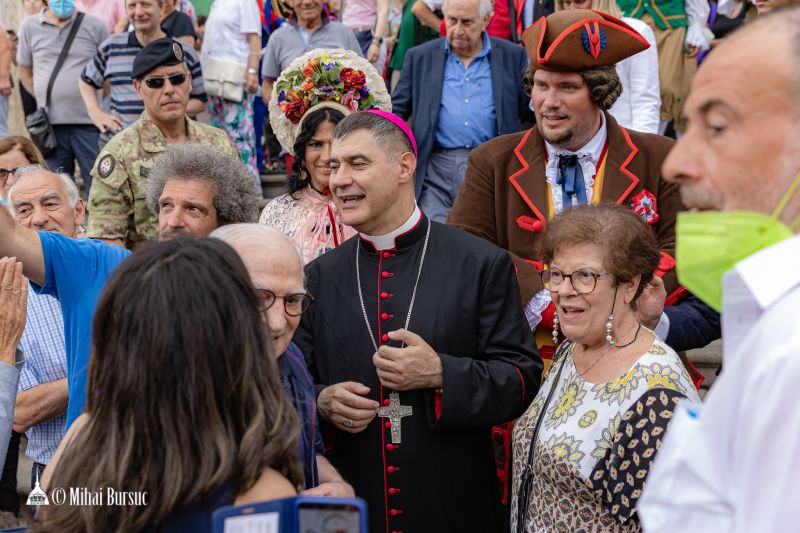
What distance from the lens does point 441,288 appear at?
3.60 metres

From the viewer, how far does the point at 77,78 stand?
8039 millimetres

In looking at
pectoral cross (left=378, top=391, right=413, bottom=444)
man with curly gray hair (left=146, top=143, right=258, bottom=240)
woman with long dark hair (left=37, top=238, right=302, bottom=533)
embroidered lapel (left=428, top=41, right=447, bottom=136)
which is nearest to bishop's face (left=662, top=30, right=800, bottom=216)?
woman with long dark hair (left=37, top=238, right=302, bottom=533)

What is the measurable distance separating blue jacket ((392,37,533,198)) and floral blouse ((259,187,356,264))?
1.50 meters

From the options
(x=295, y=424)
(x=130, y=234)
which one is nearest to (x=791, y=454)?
(x=295, y=424)

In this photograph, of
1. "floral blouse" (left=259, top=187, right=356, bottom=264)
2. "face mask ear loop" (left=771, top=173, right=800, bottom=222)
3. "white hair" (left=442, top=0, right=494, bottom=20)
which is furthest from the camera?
"white hair" (left=442, top=0, right=494, bottom=20)

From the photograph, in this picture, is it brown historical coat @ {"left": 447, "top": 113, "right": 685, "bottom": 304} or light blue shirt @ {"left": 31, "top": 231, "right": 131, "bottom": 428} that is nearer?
light blue shirt @ {"left": 31, "top": 231, "right": 131, "bottom": 428}

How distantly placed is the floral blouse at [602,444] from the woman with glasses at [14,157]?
154 inches

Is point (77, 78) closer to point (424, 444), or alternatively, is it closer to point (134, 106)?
point (134, 106)

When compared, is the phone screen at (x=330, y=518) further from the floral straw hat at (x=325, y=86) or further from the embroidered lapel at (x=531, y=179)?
the floral straw hat at (x=325, y=86)

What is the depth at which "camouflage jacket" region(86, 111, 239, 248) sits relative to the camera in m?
5.47

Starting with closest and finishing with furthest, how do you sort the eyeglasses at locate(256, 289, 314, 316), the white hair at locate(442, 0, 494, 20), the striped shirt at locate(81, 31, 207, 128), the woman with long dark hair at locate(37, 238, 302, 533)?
the woman with long dark hair at locate(37, 238, 302, 533), the eyeglasses at locate(256, 289, 314, 316), the white hair at locate(442, 0, 494, 20), the striped shirt at locate(81, 31, 207, 128)

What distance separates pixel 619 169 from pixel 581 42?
60cm

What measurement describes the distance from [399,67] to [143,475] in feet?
21.9

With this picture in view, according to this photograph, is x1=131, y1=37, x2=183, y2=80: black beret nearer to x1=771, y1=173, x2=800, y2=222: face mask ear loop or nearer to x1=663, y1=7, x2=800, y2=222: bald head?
x1=663, y1=7, x2=800, y2=222: bald head
